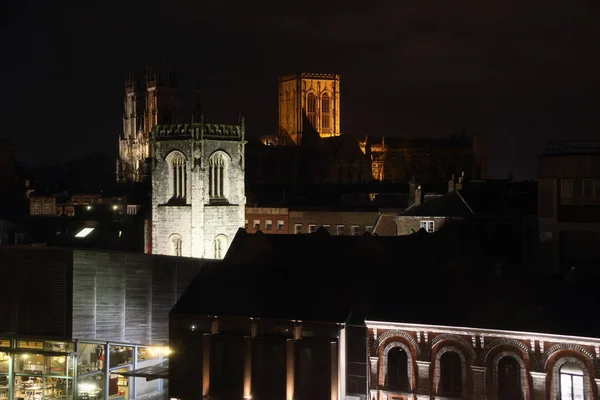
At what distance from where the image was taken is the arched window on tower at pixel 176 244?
2566 inches

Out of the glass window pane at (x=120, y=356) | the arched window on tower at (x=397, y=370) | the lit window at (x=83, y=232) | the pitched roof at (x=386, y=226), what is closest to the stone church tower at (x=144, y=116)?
the lit window at (x=83, y=232)

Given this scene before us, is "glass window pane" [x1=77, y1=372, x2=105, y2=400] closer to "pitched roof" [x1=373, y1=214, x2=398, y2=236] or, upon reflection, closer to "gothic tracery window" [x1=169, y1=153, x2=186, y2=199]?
"gothic tracery window" [x1=169, y1=153, x2=186, y2=199]

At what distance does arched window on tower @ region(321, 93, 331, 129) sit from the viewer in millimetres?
173238

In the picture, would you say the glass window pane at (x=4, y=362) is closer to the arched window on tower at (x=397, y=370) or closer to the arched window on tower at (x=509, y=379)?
the arched window on tower at (x=397, y=370)

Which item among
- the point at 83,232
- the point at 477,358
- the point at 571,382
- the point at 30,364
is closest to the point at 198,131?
the point at 30,364

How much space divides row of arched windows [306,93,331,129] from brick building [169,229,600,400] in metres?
127

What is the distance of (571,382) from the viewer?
33.9 m

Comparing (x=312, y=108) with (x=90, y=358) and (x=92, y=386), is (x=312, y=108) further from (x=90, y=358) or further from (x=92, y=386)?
(x=92, y=386)

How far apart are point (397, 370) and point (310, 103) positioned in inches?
5377

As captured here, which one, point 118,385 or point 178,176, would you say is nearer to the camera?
point 118,385

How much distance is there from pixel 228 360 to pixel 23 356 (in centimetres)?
1208

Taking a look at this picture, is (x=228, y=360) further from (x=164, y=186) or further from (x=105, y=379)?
(x=164, y=186)

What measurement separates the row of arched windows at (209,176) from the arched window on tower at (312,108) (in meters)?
105

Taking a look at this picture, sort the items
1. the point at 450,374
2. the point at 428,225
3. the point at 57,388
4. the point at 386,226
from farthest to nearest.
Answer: the point at 386,226
the point at 428,225
the point at 57,388
the point at 450,374
